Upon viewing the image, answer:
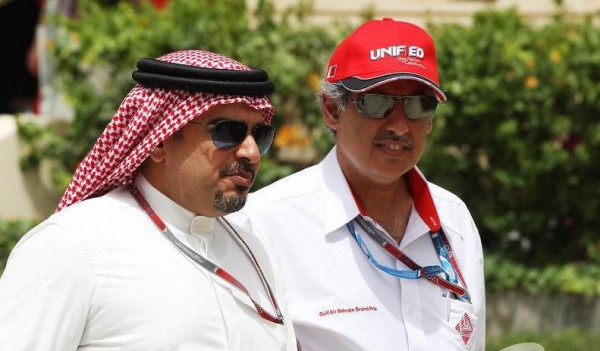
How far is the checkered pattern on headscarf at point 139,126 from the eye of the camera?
3045 mm

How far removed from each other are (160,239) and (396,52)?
112 centimetres

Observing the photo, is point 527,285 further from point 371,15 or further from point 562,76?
point 371,15

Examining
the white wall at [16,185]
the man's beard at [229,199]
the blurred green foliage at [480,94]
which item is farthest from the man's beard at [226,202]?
the white wall at [16,185]

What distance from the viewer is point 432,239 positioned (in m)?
3.89

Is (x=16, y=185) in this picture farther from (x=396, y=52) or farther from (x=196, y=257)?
(x=196, y=257)

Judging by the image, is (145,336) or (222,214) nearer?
(145,336)

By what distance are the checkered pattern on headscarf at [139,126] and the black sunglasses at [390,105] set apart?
0.65m

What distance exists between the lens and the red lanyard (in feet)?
12.3

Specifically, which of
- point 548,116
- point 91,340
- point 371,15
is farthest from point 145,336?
point 371,15

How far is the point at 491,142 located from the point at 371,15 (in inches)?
60.4

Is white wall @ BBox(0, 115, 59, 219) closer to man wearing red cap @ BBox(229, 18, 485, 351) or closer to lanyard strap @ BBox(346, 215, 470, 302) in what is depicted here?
man wearing red cap @ BBox(229, 18, 485, 351)

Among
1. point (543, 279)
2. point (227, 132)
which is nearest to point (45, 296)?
point (227, 132)

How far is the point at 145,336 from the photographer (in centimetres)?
286

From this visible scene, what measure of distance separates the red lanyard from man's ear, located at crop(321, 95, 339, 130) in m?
0.31
